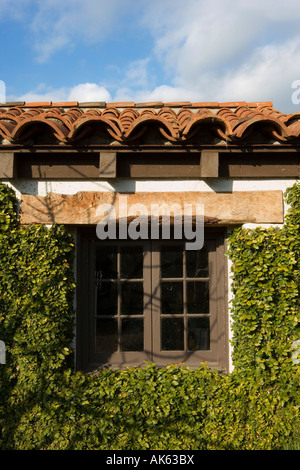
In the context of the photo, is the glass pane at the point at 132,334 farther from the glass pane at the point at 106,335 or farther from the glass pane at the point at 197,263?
the glass pane at the point at 197,263

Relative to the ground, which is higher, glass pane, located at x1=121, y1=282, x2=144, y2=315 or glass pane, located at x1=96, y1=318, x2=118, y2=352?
glass pane, located at x1=121, y1=282, x2=144, y2=315

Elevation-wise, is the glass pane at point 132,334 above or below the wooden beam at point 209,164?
below

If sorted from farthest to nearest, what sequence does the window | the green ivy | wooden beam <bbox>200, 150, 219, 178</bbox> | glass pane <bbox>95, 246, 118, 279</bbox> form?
glass pane <bbox>95, 246, 118, 279</bbox>, the window, wooden beam <bbox>200, 150, 219, 178</bbox>, the green ivy

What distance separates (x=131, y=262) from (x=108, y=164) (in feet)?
3.19

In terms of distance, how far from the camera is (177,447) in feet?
9.05

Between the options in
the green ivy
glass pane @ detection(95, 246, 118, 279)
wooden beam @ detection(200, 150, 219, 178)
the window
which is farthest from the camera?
glass pane @ detection(95, 246, 118, 279)

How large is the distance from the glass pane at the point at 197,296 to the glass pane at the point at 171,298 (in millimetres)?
79

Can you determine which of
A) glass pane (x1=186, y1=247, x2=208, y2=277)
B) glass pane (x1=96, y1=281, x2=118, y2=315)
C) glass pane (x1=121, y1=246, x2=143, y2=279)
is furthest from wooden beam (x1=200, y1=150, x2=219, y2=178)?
glass pane (x1=96, y1=281, x2=118, y2=315)

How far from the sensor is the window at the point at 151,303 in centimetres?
315

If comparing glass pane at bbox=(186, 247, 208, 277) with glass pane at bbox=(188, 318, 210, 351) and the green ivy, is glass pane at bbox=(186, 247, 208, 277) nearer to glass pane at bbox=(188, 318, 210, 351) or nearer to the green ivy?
the green ivy

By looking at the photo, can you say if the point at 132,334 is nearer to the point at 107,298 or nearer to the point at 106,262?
the point at 107,298

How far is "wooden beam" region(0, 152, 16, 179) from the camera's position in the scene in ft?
9.84

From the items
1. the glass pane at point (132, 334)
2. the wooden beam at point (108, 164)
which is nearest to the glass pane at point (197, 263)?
the glass pane at point (132, 334)

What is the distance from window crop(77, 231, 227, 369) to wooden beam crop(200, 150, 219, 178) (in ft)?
2.00
